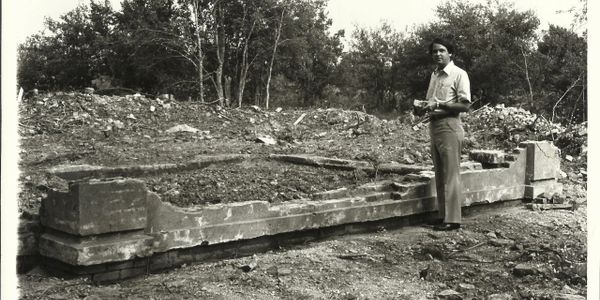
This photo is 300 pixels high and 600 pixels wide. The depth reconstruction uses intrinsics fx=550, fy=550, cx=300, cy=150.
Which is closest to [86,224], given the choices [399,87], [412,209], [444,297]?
[444,297]

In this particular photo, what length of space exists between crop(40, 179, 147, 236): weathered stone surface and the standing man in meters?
3.43

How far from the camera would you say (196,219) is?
4.82 m

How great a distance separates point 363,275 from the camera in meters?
4.87

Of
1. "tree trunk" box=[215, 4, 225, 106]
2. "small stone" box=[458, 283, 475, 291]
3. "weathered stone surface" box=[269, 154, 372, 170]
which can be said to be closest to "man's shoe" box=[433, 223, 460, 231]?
"small stone" box=[458, 283, 475, 291]

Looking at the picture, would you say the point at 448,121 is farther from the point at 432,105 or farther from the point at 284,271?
the point at 284,271

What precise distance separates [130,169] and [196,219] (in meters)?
4.17

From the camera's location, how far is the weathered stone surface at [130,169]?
7.98m

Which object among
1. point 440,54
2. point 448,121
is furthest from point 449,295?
point 440,54

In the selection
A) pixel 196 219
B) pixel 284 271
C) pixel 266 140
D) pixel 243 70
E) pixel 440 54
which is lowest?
pixel 284 271

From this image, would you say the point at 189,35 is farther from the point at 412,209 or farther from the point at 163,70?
the point at 412,209

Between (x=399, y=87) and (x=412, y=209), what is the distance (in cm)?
2963

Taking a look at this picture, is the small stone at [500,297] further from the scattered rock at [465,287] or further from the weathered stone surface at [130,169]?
the weathered stone surface at [130,169]

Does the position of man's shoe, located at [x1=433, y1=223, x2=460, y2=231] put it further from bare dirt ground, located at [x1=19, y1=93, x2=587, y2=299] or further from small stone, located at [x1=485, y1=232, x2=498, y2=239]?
small stone, located at [x1=485, y1=232, x2=498, y2=239]

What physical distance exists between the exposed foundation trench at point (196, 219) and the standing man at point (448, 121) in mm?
449
